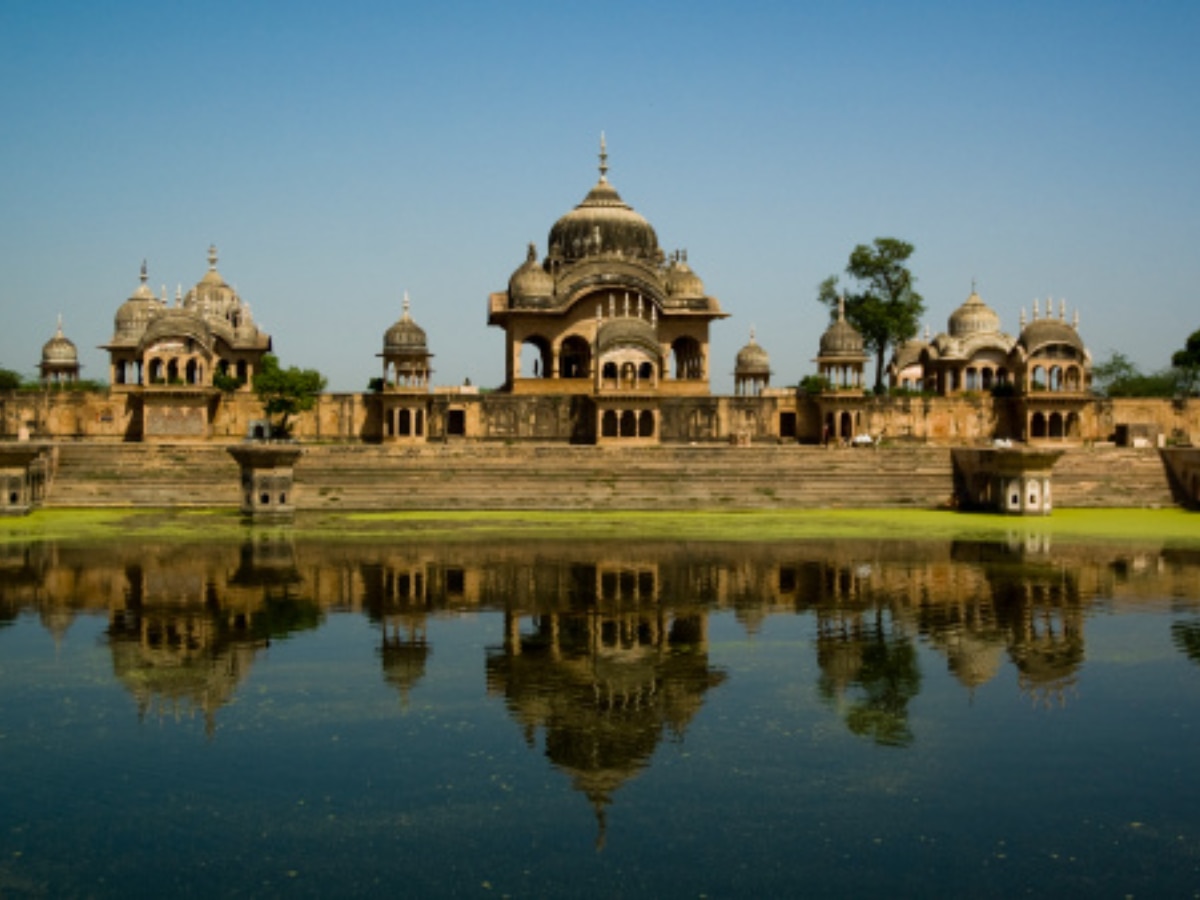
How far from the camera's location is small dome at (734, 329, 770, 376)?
42.5 meters

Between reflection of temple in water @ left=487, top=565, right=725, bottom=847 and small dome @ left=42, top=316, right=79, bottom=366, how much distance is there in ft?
108

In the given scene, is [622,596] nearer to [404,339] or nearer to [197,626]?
[197,626]

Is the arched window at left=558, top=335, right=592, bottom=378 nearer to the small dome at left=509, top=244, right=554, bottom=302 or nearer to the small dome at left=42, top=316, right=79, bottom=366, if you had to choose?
the small dome at left=509, top=244, right=554, bottom=302

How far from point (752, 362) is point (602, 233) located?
690cm

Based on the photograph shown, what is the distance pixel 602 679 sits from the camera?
10805 mm

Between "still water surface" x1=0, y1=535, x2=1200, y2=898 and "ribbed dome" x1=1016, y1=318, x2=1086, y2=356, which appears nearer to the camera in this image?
"still water surface" x1=0, y1=535, x2=1200, y2=898

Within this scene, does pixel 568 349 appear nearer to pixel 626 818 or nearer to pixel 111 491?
pixel 111 491

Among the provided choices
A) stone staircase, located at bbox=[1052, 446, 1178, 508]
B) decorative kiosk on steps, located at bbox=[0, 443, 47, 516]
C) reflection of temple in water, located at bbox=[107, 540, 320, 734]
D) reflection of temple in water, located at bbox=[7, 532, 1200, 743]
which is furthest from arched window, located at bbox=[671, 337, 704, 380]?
reflection of temple in water, located at bbox=[107, 540, 320, 734]

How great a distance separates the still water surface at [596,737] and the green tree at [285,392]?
18.1 m

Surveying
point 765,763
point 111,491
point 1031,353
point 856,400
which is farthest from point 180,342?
point 765,763

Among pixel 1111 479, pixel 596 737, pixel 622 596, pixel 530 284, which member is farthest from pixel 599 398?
pixel 596 737

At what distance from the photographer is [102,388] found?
3738 cm

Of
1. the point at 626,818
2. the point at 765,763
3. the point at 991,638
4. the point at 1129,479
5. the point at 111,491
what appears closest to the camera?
the point at 626,818

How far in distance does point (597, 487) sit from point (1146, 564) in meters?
12.1
